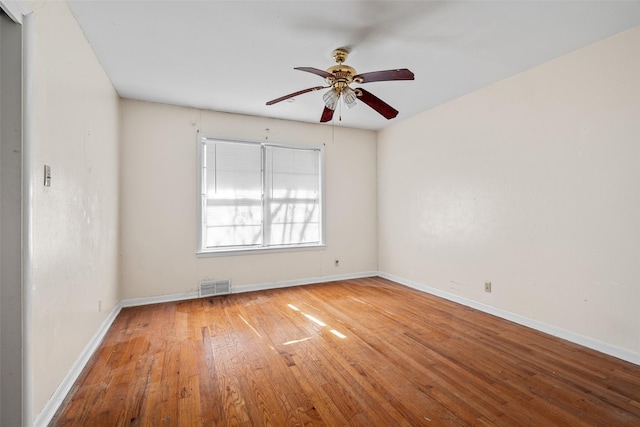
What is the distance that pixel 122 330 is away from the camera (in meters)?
2.96

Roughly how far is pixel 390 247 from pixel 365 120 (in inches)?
86.6

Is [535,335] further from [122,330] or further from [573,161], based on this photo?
[122,330]

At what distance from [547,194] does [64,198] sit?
411 centimetres

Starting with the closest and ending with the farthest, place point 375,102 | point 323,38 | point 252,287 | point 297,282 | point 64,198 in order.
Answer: point 64,198, point 323,38, point 375,102, point 252,287, point 297,282

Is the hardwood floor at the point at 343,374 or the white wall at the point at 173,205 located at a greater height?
the white wall at the point at 173,205

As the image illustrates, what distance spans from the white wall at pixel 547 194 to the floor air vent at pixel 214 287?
2.91 metres

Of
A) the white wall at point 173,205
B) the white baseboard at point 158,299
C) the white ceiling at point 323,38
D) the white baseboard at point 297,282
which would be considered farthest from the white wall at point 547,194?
the white baseboard at point 158,299

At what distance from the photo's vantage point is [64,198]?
1.95 metres

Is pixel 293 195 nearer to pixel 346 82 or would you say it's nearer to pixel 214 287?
pixel 214 287

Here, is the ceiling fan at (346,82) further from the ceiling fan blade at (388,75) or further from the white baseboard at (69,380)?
the white baseboard at (69,380)

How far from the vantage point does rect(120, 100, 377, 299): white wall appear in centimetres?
377

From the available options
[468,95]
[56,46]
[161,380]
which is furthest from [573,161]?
[56,46]

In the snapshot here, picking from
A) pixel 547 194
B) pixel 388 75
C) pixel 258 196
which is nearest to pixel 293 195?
pixel 258 196

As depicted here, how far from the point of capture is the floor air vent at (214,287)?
13.4 feet
